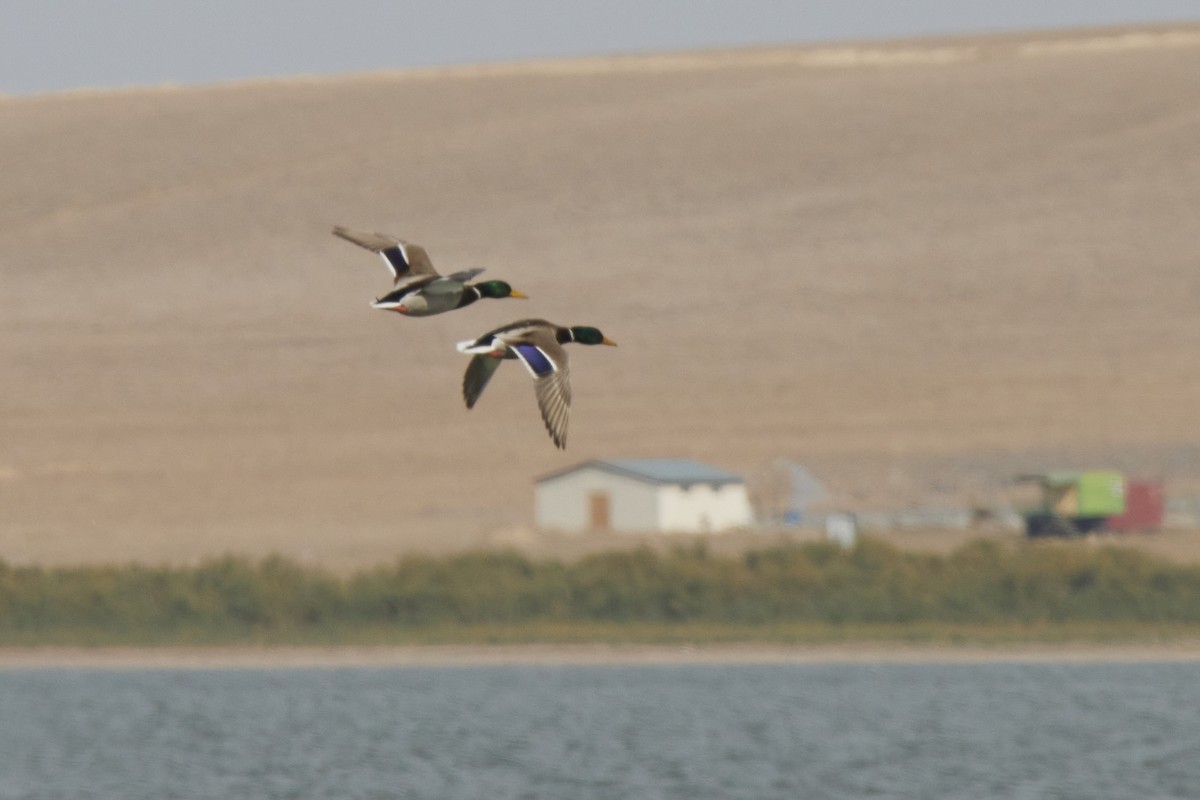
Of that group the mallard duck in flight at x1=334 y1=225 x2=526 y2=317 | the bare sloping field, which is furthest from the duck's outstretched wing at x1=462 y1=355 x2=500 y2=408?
the bare sloping field

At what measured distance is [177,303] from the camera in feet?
375

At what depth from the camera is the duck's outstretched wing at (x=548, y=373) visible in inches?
396

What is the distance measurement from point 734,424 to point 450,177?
37.3 metres

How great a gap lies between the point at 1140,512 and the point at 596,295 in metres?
33.4

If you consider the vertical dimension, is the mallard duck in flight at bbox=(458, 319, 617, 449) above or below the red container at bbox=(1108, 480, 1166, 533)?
below

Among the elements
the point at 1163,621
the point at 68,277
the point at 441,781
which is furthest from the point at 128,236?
the point at 441,781

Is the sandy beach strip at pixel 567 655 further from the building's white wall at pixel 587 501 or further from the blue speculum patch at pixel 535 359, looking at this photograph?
the blue speculum patch at pixel 535 359

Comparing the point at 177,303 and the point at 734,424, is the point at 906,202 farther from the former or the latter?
the point at 177,303

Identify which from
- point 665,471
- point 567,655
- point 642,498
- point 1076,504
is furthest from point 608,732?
point 1076,504

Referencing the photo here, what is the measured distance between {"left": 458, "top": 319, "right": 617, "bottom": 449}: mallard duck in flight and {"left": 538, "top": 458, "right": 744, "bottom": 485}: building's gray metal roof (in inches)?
2874

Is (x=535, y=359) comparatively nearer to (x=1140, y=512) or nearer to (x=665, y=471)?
(x=665, y=471)

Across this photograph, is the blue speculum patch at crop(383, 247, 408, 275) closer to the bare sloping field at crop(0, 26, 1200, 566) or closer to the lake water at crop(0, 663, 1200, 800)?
the lake water at crop(0, 663, 1200, 800)

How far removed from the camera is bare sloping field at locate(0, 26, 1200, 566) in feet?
309

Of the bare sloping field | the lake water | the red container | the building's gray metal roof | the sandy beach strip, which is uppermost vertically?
the bare sloping field
